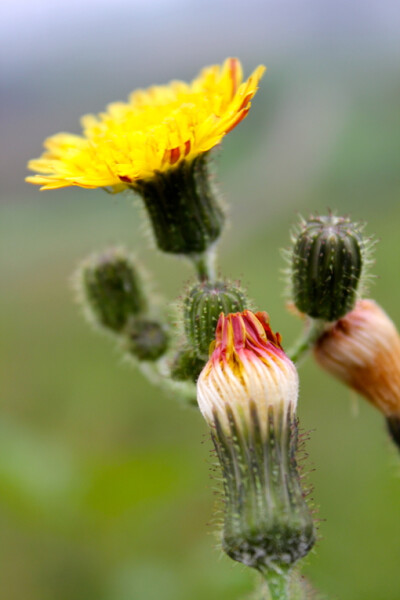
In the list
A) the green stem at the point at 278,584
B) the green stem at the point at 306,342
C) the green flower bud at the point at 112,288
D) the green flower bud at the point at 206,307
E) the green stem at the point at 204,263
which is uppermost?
the green flower bud at the point at 112,288

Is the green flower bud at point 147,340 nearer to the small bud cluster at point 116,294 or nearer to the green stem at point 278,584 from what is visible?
the small bud cluster at point 116,294

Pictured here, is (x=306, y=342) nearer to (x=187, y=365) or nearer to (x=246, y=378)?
(x=187, y=365)

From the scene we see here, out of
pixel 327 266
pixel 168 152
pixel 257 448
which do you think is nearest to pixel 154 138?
pixel 168 152

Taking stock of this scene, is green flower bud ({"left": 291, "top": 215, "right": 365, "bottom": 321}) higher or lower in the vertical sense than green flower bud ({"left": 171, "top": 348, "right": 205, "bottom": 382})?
higher

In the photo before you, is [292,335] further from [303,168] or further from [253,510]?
[303,168]

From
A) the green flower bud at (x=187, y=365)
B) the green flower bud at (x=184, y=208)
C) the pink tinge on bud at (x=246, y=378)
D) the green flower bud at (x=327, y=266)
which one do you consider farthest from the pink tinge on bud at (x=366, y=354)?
the pink tinge on bud at (x=246, y=378)

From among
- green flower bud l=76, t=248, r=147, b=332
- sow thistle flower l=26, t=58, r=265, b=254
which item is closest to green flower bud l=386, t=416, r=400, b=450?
sow thistle flower l=26, t=58, r=265, b=254

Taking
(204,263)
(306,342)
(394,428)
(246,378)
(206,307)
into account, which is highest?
(204,263)

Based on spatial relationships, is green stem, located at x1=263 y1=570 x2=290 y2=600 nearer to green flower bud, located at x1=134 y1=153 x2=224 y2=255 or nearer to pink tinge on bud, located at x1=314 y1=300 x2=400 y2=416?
pink tinge on bud, located at x1=314 y1=300 x2=400 y2=416
